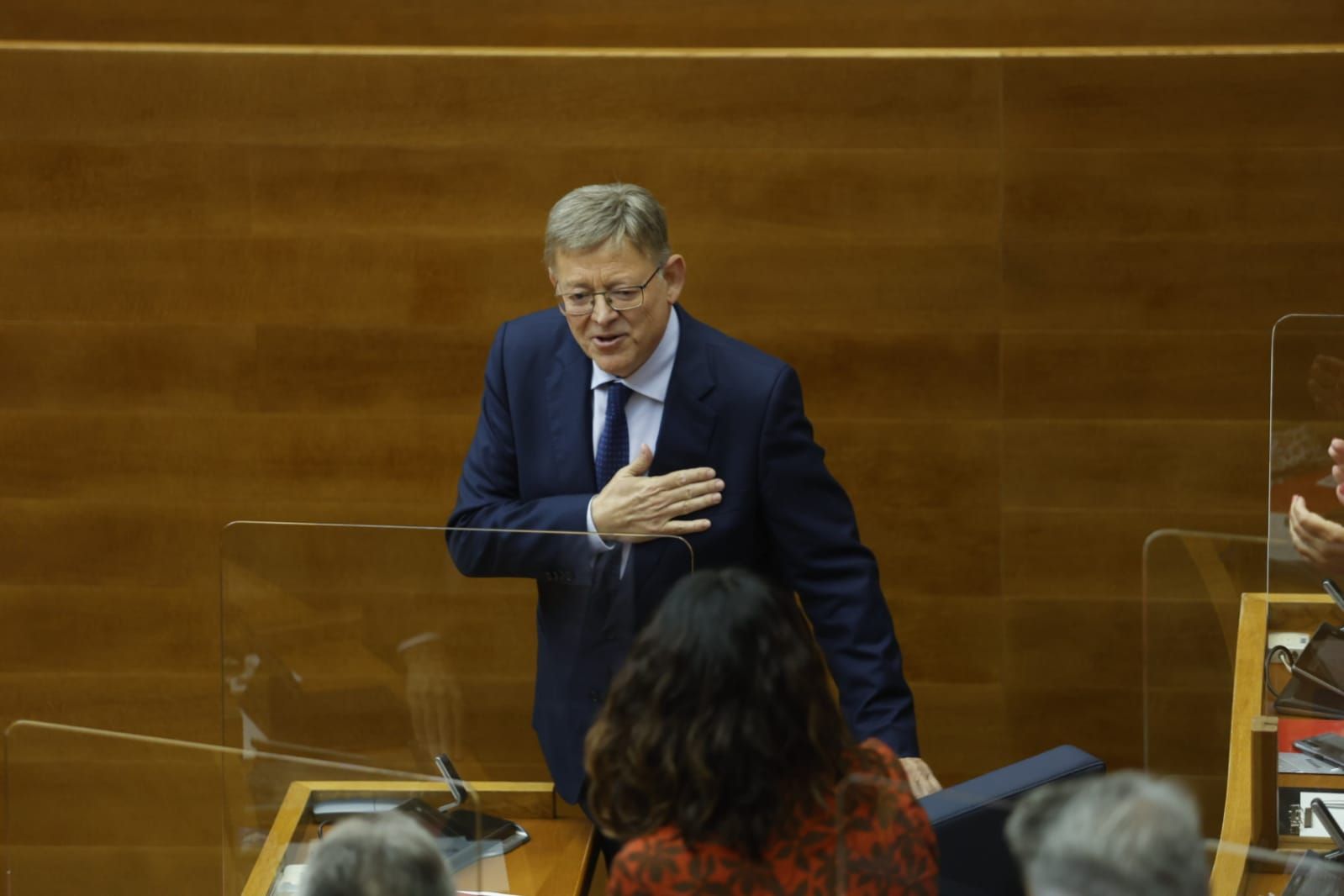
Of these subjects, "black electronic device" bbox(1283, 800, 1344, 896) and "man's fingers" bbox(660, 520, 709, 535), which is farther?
"man's fingers" bbox(660, 520, 709, 535)

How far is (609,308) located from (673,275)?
144 millimetres

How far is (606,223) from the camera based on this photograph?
2.65 m

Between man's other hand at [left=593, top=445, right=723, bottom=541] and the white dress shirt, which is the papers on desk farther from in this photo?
the white dress shirt

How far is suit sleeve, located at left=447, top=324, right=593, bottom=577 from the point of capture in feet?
7.54

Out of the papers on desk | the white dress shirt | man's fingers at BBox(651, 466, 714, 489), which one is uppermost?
the white dress shirt

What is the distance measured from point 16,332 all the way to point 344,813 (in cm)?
234

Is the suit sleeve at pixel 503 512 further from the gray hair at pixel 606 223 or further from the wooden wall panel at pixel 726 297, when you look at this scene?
the wooden wall panel at pixel 726 297

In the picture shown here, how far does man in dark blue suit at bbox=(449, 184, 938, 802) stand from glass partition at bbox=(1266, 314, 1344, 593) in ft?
1.95

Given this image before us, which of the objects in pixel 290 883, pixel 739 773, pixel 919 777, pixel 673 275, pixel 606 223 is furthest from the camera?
pixel 673 275

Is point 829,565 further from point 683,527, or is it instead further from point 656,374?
point 656,374

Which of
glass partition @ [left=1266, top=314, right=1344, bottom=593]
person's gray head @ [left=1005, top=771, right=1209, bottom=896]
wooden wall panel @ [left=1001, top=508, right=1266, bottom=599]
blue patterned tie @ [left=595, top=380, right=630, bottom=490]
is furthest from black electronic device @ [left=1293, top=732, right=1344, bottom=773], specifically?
wooden wall panel @ [left=1001, top=508, right=1266, bottom=599]

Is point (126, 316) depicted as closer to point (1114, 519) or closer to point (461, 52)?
point (461, 52)

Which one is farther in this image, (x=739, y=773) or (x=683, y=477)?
(x=683, y=477)

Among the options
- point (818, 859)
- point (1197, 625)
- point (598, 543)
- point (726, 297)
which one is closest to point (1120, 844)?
point (818, 859)
